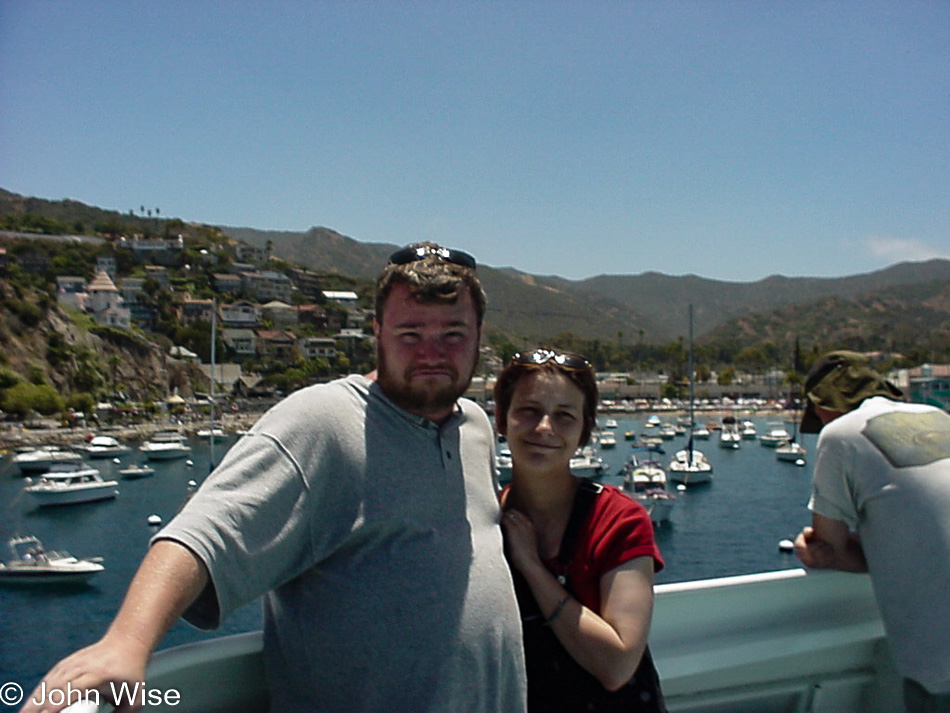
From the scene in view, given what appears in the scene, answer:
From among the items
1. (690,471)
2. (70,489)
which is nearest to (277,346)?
(70,489)

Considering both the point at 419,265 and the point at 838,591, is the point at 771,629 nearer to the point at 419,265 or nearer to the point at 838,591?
the point at 838,591

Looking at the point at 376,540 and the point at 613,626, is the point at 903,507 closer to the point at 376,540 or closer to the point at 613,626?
the point at 613,626

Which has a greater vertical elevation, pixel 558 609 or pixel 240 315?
pixel 558 609

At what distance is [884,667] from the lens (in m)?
2.48

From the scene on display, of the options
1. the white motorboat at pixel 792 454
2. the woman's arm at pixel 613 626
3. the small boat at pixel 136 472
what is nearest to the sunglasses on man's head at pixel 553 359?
the woman's arm at pixel 613 626

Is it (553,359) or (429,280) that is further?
(553,359)

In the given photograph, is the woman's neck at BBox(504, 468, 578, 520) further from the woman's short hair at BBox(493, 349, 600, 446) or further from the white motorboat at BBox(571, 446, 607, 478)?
the white motorboat at BBox(571, 446, 607, 478)

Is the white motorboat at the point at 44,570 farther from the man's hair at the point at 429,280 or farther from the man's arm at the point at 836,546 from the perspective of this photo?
the man's hair at the point at 429,280

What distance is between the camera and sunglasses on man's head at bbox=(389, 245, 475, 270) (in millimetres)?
1622

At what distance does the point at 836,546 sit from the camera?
2.35 m

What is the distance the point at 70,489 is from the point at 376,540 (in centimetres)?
4071

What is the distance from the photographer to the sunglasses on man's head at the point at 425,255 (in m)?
1.62

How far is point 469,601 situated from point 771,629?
4.73 ft

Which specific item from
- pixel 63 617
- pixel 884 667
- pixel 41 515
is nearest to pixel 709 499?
pixel 63 617
